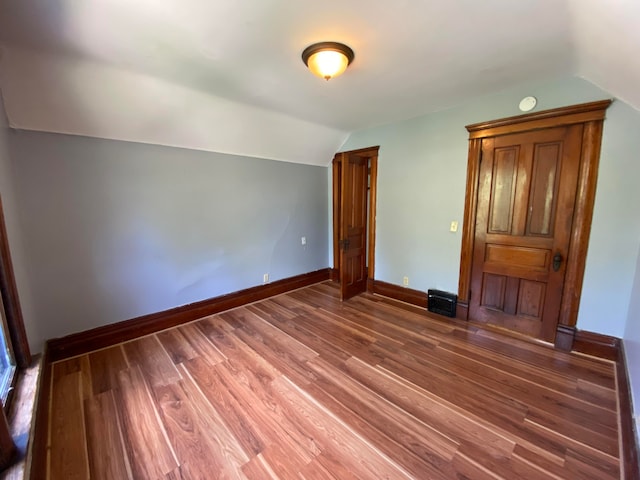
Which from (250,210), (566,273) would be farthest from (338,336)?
(566,273)

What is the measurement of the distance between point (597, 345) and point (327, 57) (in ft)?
10.7

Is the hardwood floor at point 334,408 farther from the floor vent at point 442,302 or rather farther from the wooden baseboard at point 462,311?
the floor vent at point 442,302

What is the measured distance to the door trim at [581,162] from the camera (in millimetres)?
2166

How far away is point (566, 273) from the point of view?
2.38 metres

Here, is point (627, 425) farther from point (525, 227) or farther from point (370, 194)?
point (370, 194)

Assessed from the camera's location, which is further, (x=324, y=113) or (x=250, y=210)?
(x=250, y=210)

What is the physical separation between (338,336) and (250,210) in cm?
198

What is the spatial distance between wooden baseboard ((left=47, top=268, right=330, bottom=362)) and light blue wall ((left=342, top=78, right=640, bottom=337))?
5.70 ft

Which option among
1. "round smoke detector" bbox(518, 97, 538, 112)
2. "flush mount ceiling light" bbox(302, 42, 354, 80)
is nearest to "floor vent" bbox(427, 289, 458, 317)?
"round smoke detector" bbox(518, 97, 538, 112)

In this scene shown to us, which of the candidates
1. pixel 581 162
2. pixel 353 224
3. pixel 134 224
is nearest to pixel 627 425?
pixel 581 162

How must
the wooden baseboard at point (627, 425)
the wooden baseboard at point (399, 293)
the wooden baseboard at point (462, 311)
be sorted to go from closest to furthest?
1. the wooden baseboard at point (627, 425)
2. the wooden baseboard at point (462, 311)
3. the wooden baseboard at point (399, 293)

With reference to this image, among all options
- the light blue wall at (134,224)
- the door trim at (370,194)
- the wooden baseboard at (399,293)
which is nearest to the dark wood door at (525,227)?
the wooden baseboard at (399,293)

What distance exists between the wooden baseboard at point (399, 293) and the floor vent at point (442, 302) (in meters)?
0.11

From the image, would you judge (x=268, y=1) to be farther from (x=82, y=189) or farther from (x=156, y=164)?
(x=82, y=189)
